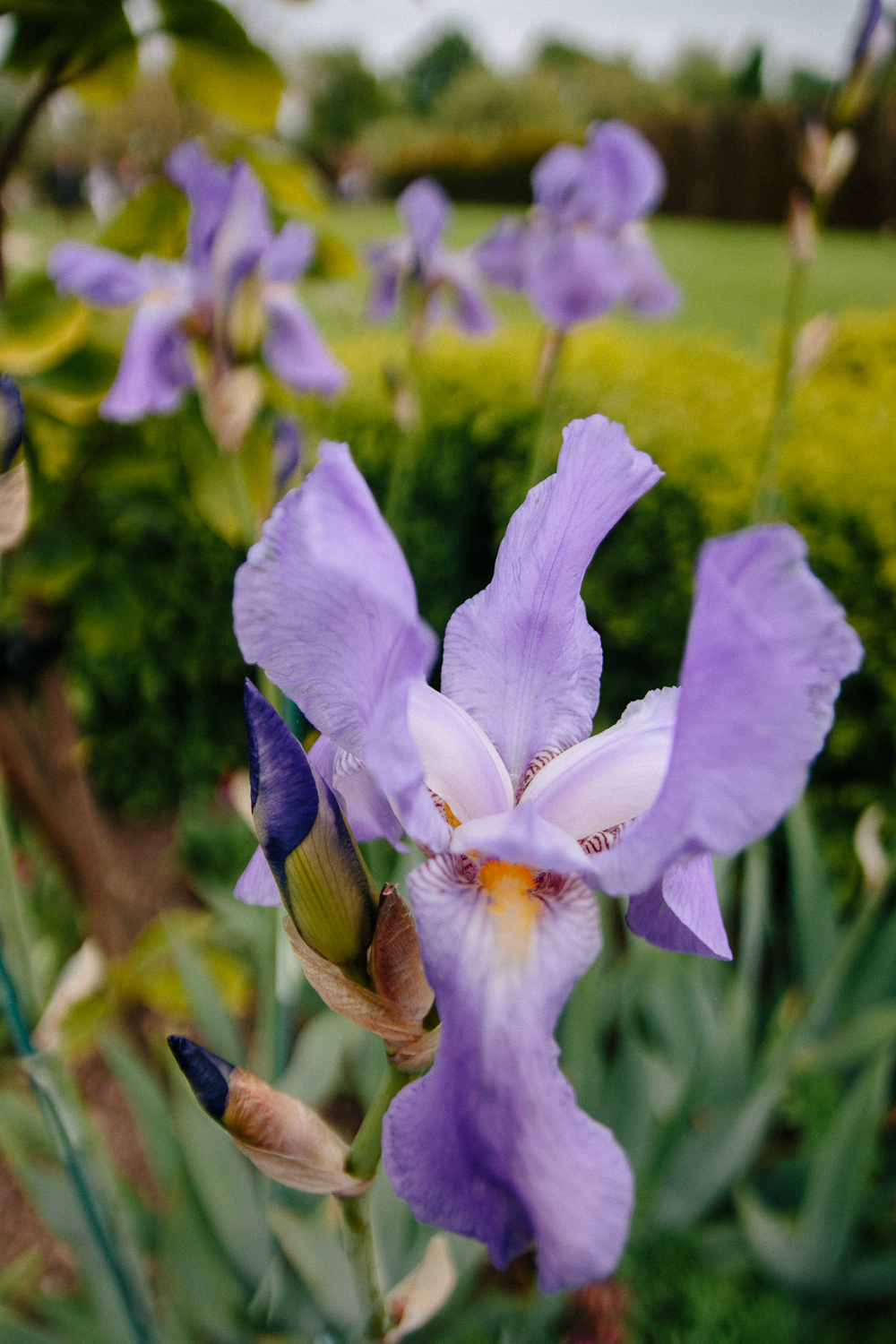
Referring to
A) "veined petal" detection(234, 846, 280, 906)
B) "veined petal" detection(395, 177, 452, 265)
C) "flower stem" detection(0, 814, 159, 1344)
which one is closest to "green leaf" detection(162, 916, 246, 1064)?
"flower stem" detection(0, 814, 159, 1344)

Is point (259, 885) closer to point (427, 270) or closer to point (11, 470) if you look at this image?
point (11, 470)

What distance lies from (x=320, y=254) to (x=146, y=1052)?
1867mm

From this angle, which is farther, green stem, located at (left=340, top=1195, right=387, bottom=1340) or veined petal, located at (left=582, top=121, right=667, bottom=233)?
veined petal, located at (left=582, top=121, right=667, bottom=233)

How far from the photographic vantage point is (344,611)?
0.47 meters

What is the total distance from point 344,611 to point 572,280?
1872 millimetres

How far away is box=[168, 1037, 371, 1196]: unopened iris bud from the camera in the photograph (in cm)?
51

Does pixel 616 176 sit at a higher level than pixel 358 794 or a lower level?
higher

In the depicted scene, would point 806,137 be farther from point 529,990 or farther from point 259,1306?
point 259,1306

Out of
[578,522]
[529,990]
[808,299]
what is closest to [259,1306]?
[529,990]

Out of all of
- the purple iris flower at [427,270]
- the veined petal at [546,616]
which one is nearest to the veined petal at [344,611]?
the veined petal at [546,616]

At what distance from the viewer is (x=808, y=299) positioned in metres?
8.37

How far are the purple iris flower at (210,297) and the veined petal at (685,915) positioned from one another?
0.99m

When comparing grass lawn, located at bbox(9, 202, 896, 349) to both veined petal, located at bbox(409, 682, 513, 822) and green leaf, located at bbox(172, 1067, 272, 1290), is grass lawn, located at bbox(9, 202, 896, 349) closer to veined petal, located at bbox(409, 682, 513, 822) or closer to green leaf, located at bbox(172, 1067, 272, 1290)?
green leaf, located at bbox(172, 1067, 272, 1290)

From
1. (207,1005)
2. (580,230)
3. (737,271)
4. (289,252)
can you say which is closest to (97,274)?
(289,252)
